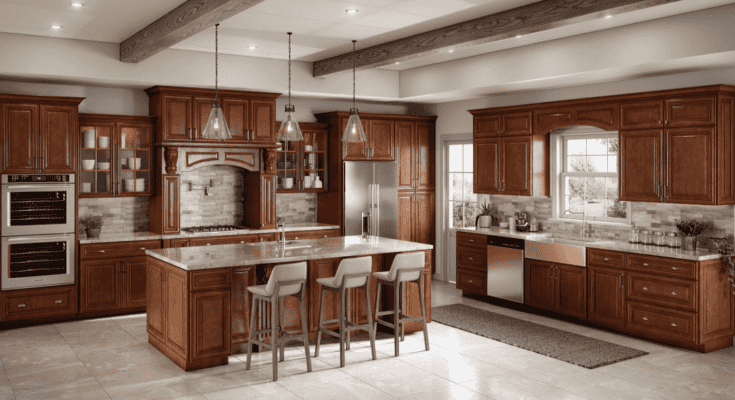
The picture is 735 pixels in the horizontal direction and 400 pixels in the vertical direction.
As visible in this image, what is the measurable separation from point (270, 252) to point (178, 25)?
7.26 ft

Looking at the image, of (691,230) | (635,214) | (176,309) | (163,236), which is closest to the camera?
(176,309)

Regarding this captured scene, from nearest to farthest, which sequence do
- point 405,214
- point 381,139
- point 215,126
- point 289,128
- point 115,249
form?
point 215,126 < point 289,128 < point 115,249 < point 381,139 < point 405,214

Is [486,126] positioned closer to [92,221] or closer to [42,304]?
[92,221]

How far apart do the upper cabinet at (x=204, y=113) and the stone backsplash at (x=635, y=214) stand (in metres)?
3.37

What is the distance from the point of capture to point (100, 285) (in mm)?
7398

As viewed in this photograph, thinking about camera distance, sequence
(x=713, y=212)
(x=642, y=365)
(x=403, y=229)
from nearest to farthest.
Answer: (x=642, y=365)
(x=713, y=212)
(x=403, y=229)

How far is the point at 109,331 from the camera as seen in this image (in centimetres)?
680

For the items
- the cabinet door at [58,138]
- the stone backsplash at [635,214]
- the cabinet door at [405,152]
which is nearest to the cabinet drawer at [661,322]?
the stone backsplash at [635,214]

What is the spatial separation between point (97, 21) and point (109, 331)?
10.6ft

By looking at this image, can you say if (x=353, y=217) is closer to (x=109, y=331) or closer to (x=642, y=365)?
(x=109, y=331)

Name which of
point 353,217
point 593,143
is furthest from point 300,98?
point 593,143

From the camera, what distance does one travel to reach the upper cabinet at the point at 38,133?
270 inches

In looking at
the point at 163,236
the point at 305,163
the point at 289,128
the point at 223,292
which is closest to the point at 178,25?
the point at 289,128

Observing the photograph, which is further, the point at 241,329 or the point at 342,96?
the point at 342,96
